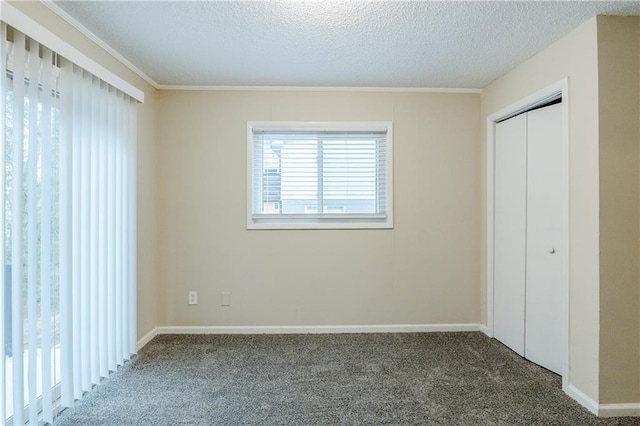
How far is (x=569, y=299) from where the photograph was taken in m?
2.22

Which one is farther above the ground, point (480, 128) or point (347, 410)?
point (480, 128)

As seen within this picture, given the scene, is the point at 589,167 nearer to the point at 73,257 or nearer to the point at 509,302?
the point at 509,302

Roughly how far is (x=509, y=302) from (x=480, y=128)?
5.55 feet

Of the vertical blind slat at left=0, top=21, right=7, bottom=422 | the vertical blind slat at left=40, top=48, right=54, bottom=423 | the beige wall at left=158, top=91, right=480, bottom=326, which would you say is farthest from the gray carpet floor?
the vertical blind slat at left=0, top=21, right=7, bottom=422

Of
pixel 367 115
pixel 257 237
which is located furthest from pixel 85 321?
pixel 367 115

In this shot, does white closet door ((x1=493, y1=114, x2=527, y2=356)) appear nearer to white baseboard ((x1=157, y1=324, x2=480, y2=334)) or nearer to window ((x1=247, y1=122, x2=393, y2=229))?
white baseboard ((x1=157, y1=324, x2=480, y2=334))

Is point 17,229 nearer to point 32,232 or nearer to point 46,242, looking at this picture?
point 32,232

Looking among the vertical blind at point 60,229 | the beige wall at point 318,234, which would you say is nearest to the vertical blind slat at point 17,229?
the vertical blind at point 60,229

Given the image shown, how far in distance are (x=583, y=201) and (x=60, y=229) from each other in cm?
323

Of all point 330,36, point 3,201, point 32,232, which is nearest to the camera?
point 3,201

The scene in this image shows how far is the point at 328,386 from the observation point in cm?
231

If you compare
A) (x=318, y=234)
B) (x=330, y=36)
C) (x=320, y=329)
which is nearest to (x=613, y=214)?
(x=330, y=36)

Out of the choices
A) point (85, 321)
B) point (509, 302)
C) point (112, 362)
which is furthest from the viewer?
point (509, 302)

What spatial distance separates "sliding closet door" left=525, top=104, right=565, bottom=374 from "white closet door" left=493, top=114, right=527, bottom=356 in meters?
0.07
